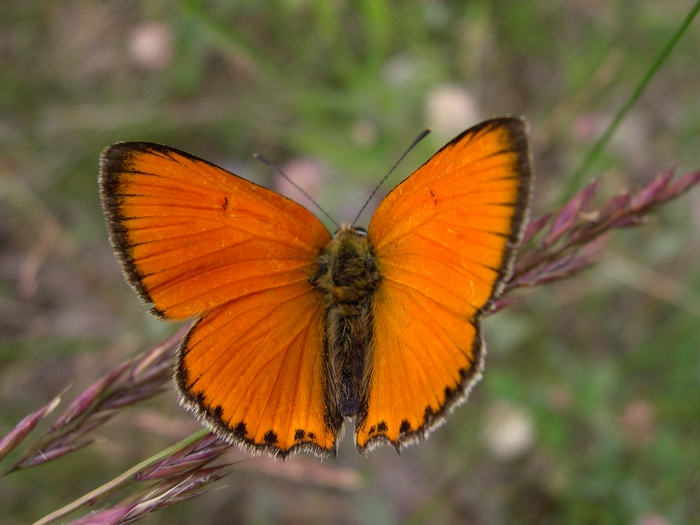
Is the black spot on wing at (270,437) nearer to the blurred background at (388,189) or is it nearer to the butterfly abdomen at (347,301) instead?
the butterfly abdomen at (347,301)

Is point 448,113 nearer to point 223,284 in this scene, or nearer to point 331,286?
point 331,286

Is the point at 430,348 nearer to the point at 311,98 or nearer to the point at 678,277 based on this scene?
the point at 311,98

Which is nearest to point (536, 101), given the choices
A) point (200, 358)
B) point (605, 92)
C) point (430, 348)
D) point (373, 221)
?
point (605, 92)

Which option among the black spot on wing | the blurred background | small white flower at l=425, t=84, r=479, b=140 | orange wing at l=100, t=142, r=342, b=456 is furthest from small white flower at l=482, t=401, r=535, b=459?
the black spot on wing

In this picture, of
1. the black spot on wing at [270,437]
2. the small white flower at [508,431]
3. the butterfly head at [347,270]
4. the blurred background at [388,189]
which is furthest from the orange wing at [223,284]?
the small white flower at [508,431]

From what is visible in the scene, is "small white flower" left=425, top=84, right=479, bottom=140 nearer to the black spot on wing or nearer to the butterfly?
the butterfly

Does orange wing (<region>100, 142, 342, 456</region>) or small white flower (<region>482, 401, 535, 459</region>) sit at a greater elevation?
orange wing (<region>100, 142, 342, 456</region>)

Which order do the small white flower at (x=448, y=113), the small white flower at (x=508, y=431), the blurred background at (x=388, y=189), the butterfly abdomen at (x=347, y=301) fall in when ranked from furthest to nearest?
1. the small white flower at (x=448, y=113)
2. the small white flower at (x=508, y=431)
3. the blurred background at (x=388, y=189)
4. the butterfly abdomen at (x=347, y=301)
